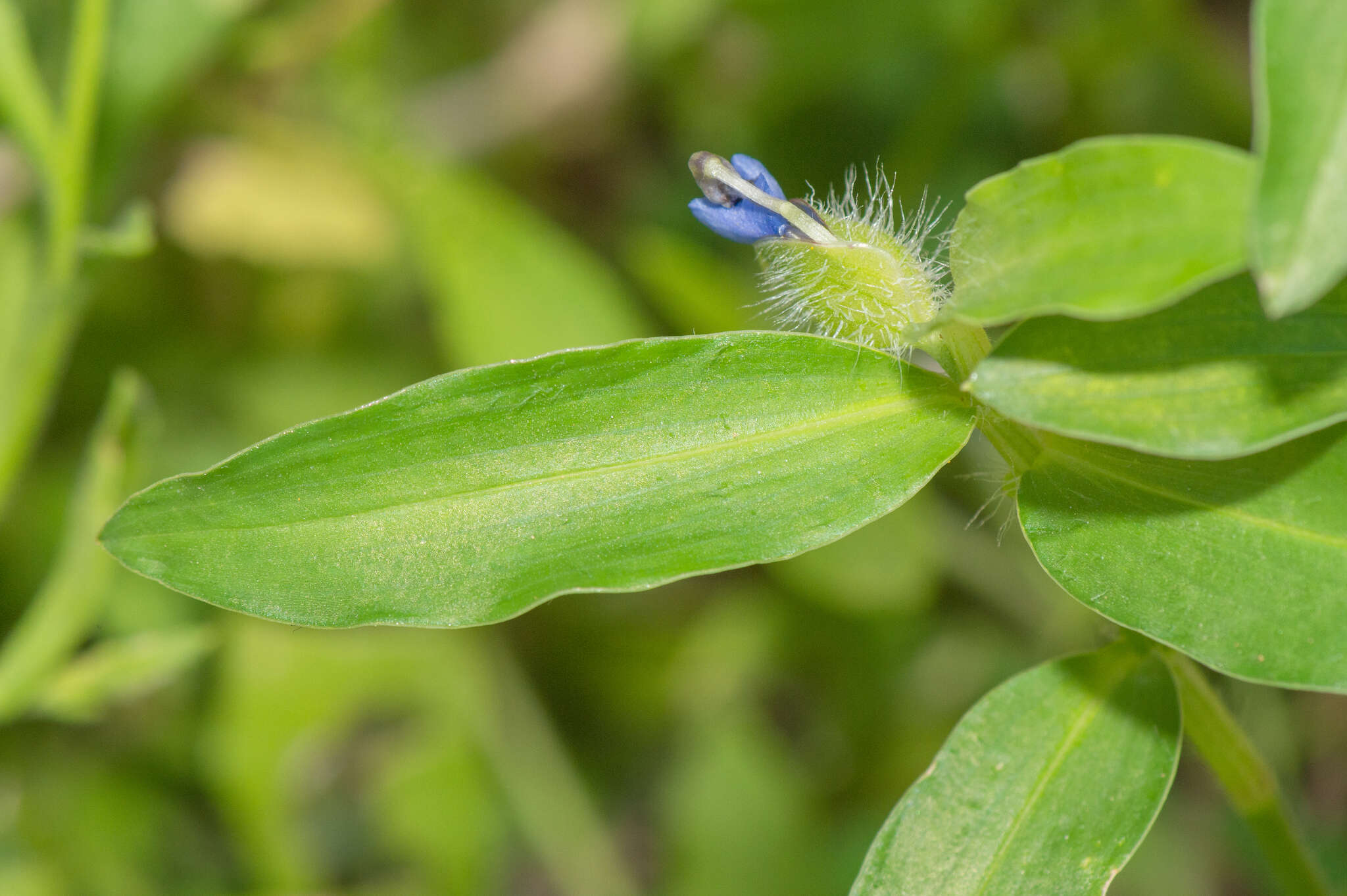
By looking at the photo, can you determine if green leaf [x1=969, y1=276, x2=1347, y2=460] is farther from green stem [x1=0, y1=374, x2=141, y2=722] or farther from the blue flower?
green stem [x1=0, y1=374, x2=141, y2=722]

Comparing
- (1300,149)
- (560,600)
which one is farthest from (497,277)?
(1300,149)

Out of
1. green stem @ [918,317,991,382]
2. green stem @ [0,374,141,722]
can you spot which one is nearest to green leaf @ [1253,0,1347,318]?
green stem @ [918,317,991,382]

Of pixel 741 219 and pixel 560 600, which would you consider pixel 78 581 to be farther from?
pixel 560 600

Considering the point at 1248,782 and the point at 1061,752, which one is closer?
the point at 1061,752

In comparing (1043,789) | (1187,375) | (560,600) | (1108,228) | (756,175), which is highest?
(756,175)

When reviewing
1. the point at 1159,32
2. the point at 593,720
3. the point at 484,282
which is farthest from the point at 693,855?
the point at 1159,32

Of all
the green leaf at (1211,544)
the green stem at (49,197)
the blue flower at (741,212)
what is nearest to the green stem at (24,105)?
the green stem at (49,197)
